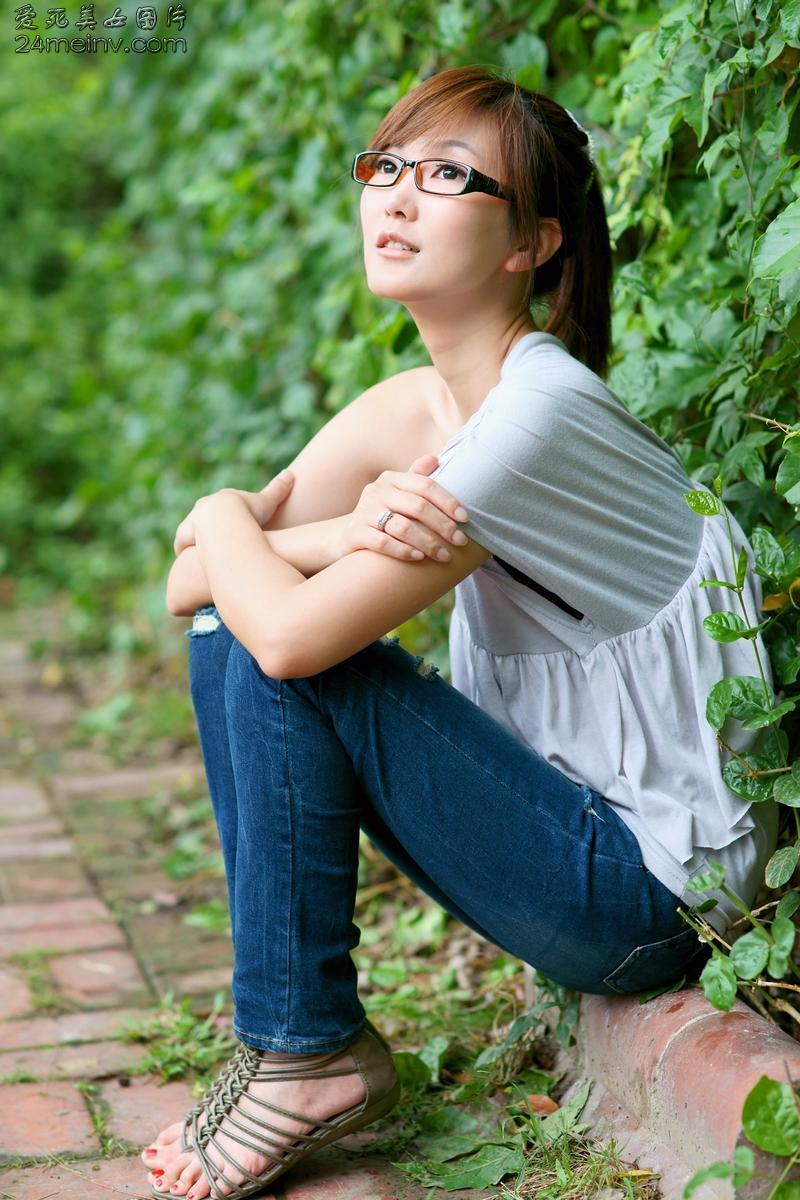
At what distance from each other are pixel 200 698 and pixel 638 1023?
665mm

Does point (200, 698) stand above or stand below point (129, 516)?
above

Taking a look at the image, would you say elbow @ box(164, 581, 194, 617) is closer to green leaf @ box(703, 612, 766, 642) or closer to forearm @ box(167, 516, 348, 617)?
forearm @ box(167, 516, 348, 617)

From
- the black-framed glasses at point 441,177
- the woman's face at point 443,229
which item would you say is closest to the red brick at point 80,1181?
the woman's face at point 443,229

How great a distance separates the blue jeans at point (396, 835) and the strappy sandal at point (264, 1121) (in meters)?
0.03

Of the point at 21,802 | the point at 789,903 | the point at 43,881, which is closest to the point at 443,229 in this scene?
the point at 789,903

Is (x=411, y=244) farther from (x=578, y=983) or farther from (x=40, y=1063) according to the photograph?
(x=40, y=1063)

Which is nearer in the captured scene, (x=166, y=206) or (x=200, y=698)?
(x=200, y=698)

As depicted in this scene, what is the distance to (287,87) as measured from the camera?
2992 mm

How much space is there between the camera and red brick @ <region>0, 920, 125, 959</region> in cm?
243

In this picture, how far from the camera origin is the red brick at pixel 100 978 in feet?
7.34

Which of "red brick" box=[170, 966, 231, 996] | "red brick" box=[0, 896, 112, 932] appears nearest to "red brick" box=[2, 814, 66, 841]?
"red brick" box=[0, 896, 112, 932]

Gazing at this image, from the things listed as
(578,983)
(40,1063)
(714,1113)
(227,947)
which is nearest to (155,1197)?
(40,1063)

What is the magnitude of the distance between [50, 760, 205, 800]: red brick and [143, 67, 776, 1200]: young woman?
5.63 feet

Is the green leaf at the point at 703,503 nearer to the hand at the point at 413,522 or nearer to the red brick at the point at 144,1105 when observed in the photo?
the hand at the point at 413,522
